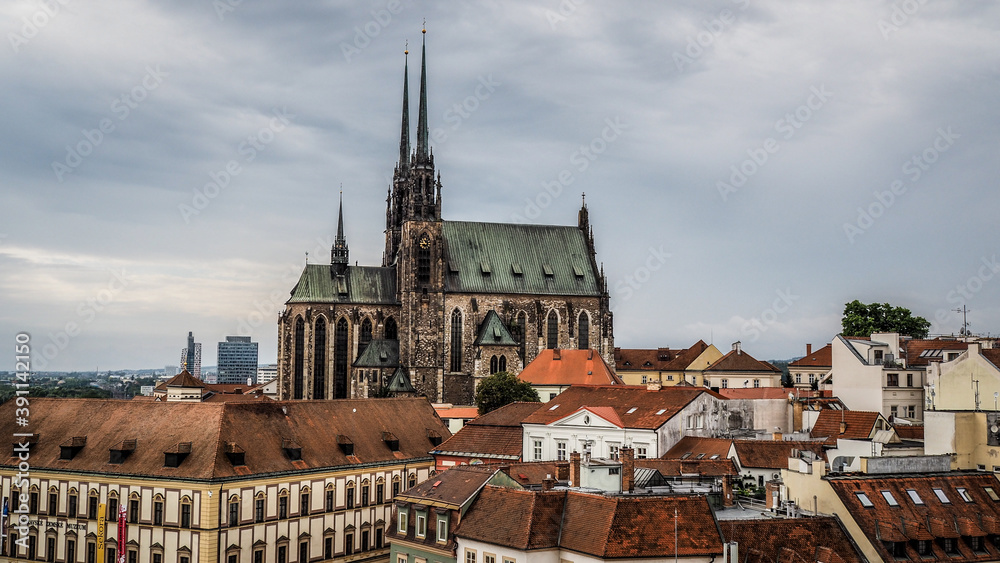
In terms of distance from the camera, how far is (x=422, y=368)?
116 m

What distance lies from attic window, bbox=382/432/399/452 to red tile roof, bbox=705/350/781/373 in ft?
236

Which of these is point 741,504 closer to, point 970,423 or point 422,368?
point 970,423

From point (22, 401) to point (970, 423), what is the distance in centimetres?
5122

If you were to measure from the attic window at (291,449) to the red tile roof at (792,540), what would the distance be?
30.2 m

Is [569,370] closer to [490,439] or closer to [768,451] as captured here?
[490,439]

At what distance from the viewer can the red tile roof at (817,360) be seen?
12600 cm

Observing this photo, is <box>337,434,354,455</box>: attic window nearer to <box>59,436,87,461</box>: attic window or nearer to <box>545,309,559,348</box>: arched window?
<box>59,436,87,461</box>: attic window

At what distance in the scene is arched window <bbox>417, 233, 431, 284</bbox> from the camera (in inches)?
4688

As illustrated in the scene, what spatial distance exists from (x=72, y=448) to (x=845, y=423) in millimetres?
45692

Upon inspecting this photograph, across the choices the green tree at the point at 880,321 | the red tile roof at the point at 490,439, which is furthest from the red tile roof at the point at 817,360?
the red tile roof at the point at 490,439

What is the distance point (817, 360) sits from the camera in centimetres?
12762


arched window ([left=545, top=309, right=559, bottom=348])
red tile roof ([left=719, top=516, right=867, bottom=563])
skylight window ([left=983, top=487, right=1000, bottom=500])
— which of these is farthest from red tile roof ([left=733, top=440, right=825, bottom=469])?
arched window ([left=545, top=309, right=559, bottom=348])

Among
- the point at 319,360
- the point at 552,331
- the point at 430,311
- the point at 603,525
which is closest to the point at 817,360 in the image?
the point at 552,331

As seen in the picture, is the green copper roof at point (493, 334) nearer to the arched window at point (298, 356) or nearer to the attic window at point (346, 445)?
the arched window at point (298, 356)
